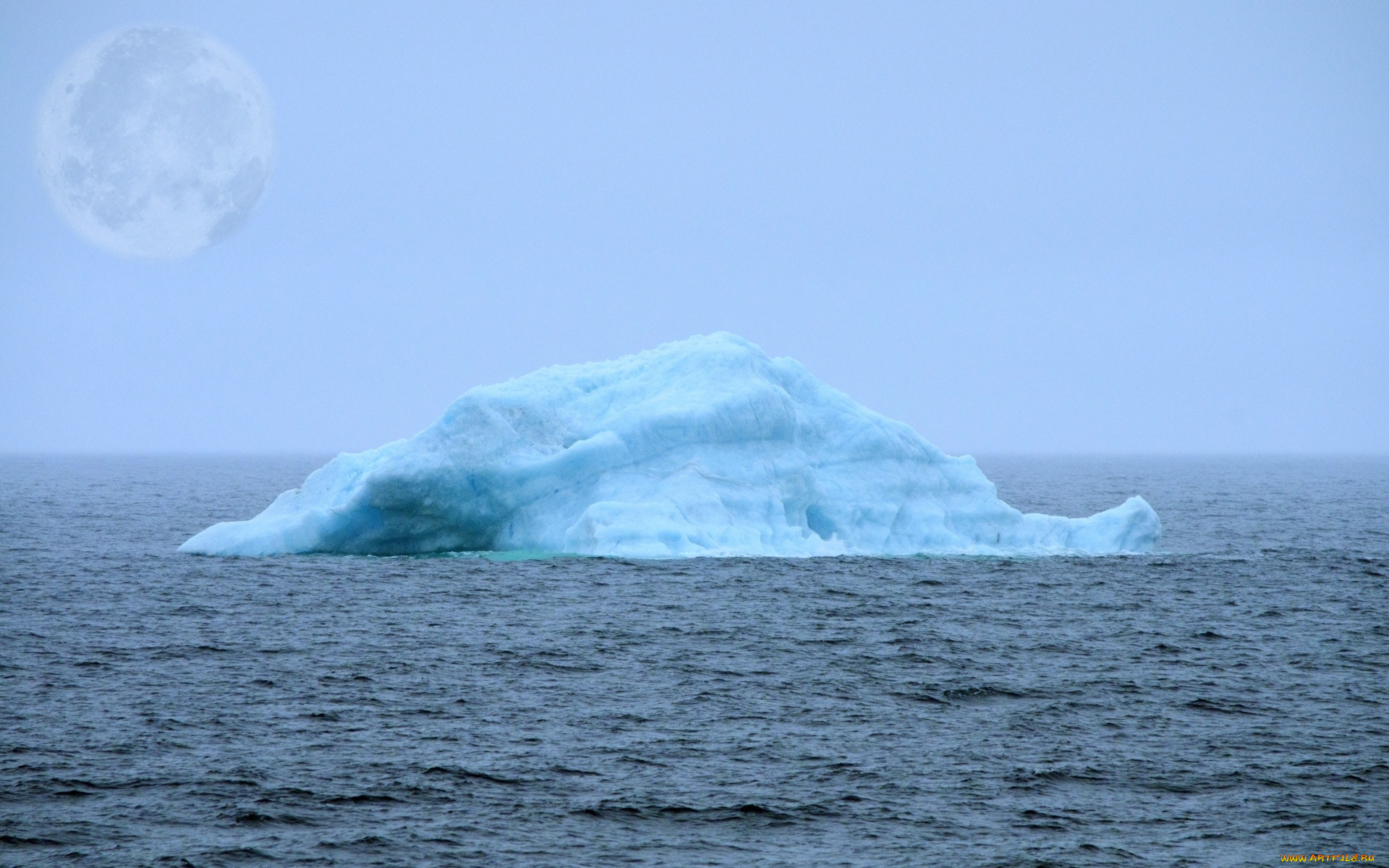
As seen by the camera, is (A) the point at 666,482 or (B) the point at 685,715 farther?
(A) the point at 666,482

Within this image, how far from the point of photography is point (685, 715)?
16.8m

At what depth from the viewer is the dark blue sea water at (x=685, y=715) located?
12281 mm

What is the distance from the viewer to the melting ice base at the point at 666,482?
29766 millimetres

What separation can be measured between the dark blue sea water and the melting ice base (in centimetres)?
110

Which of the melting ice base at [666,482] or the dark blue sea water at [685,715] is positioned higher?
the melting ice base at [666,482]

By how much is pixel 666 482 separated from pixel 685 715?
14039 mm

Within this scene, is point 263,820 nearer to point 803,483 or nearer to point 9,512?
point 803,483

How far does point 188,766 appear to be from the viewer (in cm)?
1415

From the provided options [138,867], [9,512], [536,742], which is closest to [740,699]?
[536,742]

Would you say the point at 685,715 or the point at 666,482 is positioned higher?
the point at 666,482

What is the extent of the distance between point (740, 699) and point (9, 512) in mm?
46510

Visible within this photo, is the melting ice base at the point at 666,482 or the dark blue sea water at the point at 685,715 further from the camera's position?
the melting ice base at the point at 666,482

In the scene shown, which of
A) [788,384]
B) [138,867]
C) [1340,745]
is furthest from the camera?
[788,384]

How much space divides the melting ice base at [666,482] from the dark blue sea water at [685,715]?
1.10 meters
